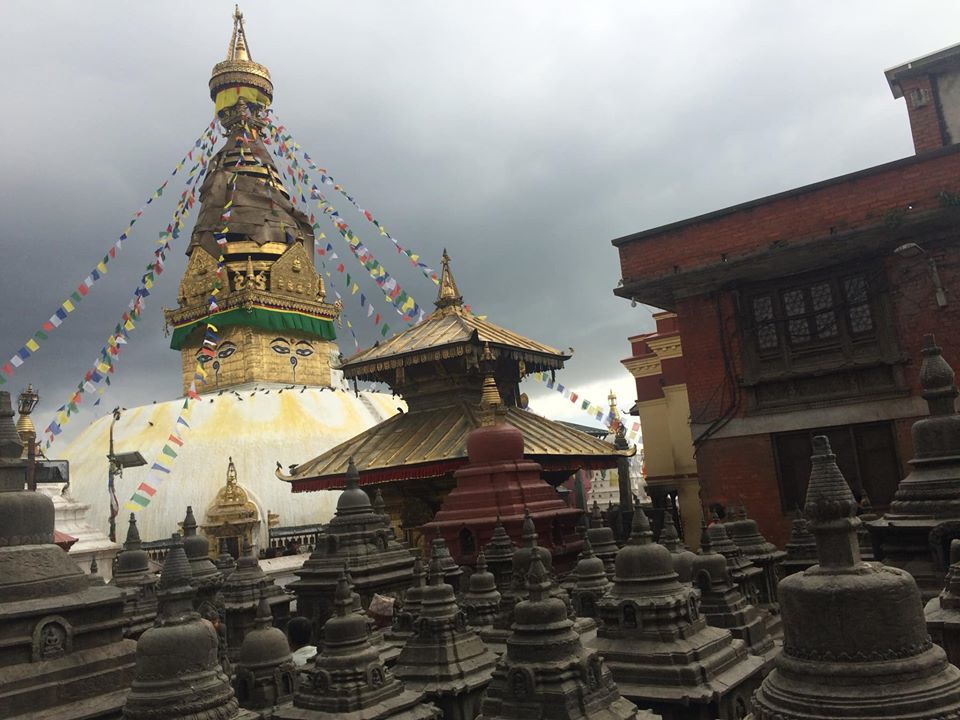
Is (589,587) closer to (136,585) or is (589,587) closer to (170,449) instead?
(136,585)

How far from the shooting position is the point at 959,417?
21.2 feet

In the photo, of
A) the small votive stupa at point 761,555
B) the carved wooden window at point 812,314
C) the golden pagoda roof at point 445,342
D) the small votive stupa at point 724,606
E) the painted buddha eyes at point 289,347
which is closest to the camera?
the small votive stupa at point 724,606

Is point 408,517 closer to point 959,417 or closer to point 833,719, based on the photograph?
point 959,417

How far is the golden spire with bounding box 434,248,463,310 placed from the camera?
59.9ft

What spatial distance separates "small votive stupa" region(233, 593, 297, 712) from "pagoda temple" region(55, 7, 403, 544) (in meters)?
16.0

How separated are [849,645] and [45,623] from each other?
17.1ft

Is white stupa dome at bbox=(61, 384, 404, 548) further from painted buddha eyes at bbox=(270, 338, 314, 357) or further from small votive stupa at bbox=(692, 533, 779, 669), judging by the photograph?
small votive stupa at bbox=(692, 533, 779, 669)

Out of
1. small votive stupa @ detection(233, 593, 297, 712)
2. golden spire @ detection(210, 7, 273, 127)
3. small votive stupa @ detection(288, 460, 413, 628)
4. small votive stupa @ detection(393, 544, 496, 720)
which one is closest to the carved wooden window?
small votive stupa @ detection(288, 460, 413, 628)

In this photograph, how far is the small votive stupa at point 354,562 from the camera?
10.1 m

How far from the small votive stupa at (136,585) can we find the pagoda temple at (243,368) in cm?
1120

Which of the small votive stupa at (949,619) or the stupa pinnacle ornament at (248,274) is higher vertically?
the stupa pinnacle ornament at (248,274)

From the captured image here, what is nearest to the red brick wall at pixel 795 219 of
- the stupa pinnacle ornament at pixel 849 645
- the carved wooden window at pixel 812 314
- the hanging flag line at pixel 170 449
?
the carved wooden window at pixel 812 314

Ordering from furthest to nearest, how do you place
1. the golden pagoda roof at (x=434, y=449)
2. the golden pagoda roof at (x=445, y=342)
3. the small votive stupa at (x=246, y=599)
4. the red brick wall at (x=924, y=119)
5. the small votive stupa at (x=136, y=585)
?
1. the golden pagoda roof at (x=445, y=342)
2. the golden pagoda roof at (x=434, y=449)
3. the red brick wall at (x=924, y=119)
4. the small votive stupa at (x=246, y=599)
5. the small votive stupa at (x=136, y=585)

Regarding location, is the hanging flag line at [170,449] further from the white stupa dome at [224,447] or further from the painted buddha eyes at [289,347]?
the painted buddha eyes at [289,347]
